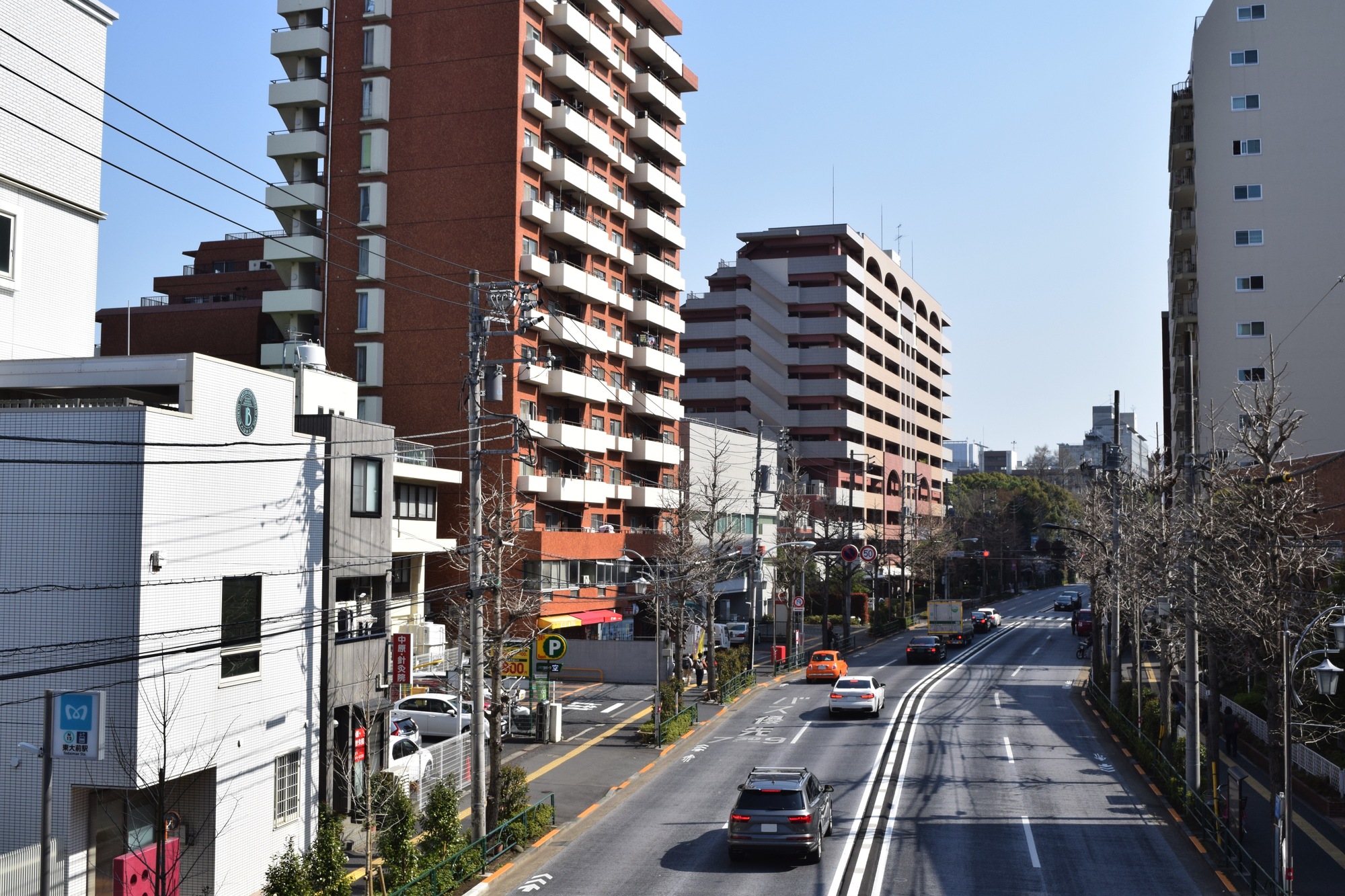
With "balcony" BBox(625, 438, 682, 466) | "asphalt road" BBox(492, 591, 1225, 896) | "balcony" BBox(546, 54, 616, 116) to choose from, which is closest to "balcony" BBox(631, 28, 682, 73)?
"balcony" BBox(546, 54, 616, 116)

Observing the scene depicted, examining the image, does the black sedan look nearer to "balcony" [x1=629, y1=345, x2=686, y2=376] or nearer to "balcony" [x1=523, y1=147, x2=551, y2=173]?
"balcony" [x1=629, y1=345, x2=686, y2=376]

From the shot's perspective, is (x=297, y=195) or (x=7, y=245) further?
(x=297, y=195)


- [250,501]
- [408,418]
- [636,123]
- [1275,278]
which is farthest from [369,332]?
[1275,278]

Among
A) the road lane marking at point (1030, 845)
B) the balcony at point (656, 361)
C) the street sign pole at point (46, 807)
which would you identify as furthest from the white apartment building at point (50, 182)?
the balcony at point (656, 361)

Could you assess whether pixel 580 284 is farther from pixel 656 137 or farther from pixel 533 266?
pixel 656 137

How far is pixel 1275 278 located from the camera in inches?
2480

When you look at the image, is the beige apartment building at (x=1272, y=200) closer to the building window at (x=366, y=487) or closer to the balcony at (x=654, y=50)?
the balcony at (x=654, y=50)

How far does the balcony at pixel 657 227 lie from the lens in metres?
65.9

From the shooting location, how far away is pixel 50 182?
28.9m

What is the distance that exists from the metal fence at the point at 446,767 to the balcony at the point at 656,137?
41.5 m

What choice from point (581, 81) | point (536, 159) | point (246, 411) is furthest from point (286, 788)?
point (581, 81)

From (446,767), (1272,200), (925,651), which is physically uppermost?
(1272,200)

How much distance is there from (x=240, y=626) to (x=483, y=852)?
276 inches

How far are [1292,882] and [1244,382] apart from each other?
145 ft
